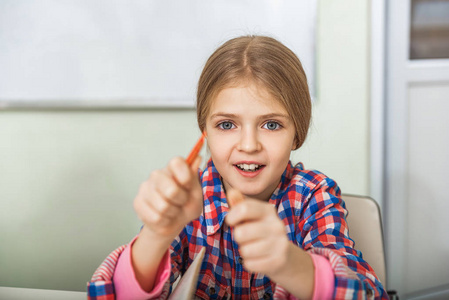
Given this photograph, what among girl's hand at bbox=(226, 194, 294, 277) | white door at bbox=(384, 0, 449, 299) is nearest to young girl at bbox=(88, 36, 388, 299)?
girl's hand at bbox=(226, 194, 294, 277)

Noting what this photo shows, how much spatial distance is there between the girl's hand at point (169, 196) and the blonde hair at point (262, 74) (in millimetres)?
260

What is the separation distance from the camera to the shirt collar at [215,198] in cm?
87

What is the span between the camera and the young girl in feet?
1.78

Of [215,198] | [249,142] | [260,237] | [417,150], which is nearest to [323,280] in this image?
[260,237]

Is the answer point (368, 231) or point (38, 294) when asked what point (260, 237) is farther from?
point (368, 231)

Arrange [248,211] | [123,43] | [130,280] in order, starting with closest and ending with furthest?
[248,211]
[130,280]
[123,43]

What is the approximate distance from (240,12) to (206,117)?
76 centimetres

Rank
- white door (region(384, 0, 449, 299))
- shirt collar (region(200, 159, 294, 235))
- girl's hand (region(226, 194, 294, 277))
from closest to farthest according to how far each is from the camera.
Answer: girl's hand (region(226, 194, 294, 277)) < shirt collar (region(200, 159, 294, 235)) < white door (region(384, 0, 449, 299))

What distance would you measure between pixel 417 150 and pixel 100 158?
1.19 meters

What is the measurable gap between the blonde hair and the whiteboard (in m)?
0.66

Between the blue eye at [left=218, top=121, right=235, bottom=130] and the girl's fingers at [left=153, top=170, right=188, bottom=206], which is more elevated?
the blue eye at [left=218, top=121, right=235, bottom=130]

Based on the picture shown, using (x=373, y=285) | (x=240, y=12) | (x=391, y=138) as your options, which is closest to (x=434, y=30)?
(x=391, y=138)

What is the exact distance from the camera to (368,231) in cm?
95

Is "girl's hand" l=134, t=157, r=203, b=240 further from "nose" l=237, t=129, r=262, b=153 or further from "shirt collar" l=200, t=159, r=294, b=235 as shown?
"shirt collar" l=200, t=159, r=294, b=235
